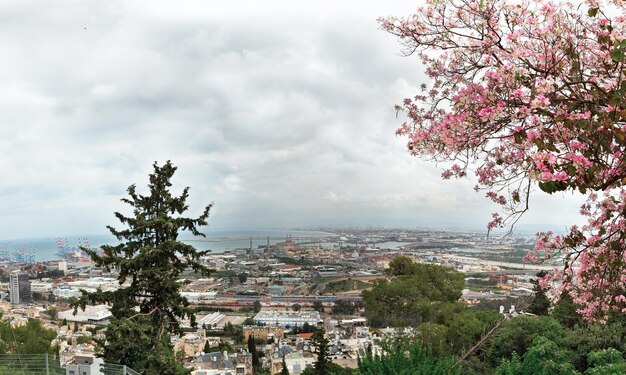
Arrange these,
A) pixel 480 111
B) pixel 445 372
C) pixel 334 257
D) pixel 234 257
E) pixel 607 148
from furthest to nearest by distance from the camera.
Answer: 1. pixel 234 257
2. pixel 334 257
3. pixel 445 372
4. pixel 480 111
5. pixel 607 148

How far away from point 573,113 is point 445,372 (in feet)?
8.95

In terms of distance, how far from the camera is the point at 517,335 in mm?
9789

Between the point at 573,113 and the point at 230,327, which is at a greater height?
the point at 573,113

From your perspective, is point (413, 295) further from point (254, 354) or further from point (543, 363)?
point (254, 354)

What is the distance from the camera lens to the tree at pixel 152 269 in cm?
700

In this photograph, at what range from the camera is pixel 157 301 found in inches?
302

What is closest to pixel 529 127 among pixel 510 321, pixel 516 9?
pixel 516 9

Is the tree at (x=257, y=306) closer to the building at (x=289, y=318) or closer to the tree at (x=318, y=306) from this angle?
the building at (x=289, y=318)

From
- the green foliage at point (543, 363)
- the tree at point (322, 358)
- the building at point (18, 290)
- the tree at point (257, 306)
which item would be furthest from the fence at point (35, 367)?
the tree at point (257, 306)

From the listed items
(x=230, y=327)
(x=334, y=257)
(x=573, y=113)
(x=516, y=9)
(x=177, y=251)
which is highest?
(x=516, y=9)

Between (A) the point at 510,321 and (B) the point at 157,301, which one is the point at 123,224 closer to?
(B) the point at 157,301

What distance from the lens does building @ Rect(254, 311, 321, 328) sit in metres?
26.8

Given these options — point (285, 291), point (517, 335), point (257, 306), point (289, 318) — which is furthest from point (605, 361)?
point (285, 291)

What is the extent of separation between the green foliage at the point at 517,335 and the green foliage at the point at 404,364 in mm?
5984
